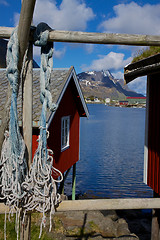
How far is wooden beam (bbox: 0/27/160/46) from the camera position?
221 centimetres

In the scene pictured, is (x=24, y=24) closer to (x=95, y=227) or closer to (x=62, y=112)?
(x=62, y=112)

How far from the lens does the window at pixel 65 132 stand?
966 cm

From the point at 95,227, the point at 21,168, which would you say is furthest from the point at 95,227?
the point at 21,168

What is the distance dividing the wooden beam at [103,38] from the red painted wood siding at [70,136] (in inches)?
199

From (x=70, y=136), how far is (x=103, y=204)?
8.31 metres

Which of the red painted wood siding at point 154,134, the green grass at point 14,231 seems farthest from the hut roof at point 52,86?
the green grass at point 14,231

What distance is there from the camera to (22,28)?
1971mm

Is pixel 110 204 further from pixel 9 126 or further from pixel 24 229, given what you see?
pixel 9 126

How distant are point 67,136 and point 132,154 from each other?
1743 centimetres

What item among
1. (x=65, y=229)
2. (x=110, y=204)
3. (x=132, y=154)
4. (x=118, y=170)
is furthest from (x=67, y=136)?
(x=132, y=154)

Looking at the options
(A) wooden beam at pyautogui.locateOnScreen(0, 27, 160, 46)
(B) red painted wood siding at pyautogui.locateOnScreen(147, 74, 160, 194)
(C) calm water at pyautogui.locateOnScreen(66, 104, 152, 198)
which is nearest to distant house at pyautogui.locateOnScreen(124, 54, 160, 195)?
(B) red painted wood siding at pyautogui.locateOnScreen(147, 74, 160, 194)

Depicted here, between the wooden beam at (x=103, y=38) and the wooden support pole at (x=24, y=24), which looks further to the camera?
the wooden beam at (x=103, y=38)

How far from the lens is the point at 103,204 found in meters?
2.38

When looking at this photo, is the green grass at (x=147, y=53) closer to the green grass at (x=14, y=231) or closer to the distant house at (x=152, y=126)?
the distant house at (x=152, y=126)
